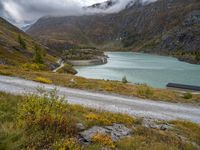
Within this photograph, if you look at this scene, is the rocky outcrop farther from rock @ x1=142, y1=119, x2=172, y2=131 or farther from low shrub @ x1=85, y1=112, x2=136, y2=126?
low shrub @ x1=85, y1=112, x2=136, y2=126

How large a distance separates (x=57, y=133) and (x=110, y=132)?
2412 millimetres

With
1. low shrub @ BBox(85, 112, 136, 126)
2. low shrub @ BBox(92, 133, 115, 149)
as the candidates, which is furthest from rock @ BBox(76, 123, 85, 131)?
low shrub @ BBox(92, 133, 115, 149)

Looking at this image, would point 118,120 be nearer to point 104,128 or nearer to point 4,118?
point 104,128

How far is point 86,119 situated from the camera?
11852 millimetres

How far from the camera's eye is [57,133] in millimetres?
9273

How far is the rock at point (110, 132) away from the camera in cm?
997

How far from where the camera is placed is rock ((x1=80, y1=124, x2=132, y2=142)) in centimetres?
997

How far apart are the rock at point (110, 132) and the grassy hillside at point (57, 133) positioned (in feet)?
0.77

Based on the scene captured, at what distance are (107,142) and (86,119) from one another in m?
2.57

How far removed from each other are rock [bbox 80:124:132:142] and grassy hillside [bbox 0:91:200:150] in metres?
0.23

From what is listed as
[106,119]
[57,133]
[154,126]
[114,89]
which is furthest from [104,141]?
[114,89]

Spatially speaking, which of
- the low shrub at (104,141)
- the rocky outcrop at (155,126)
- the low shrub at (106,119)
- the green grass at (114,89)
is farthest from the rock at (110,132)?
the green grass at (114,89)

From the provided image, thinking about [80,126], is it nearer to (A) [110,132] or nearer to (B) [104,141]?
(A) [110,132]

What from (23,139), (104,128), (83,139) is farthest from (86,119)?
(23,139)
